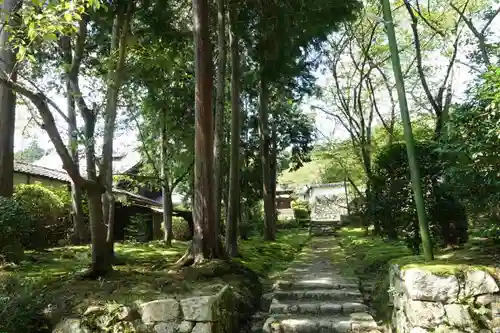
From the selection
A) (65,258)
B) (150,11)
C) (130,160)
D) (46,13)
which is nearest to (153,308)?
(46,13)

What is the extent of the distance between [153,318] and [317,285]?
138 inches

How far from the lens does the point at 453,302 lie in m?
4.58

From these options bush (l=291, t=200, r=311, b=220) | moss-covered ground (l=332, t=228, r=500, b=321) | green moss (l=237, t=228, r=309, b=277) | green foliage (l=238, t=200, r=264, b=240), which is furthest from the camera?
bush (l=291, t=200, r=311, b=220)

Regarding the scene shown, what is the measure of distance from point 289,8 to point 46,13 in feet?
19.8

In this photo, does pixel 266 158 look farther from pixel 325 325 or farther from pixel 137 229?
pixel 325 325

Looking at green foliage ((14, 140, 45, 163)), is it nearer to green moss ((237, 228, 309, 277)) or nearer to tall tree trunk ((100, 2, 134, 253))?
tall tree trunk ((100, 2, 134, 253))

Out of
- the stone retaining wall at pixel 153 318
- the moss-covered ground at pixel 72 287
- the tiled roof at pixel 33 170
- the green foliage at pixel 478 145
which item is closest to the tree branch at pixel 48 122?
the moss-covered ground at pixel 72 287

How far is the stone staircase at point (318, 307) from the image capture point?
5.65m

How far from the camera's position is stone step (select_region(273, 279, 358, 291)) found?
734 centimetres

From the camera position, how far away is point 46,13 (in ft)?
15.5

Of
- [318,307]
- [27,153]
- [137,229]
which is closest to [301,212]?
[137,229]

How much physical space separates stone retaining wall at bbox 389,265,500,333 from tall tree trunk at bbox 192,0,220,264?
3.69 m

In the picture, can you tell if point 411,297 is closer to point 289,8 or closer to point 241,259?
point 241,259

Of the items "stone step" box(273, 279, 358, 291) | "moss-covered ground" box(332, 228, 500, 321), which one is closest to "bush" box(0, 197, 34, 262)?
"stone step" box(273, 279, 358, 291)
